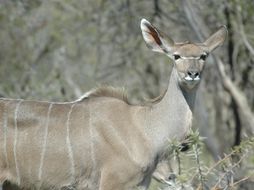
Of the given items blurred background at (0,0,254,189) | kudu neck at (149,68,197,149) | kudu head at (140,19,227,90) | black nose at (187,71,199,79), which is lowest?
blurred background at (0,0,254,189)

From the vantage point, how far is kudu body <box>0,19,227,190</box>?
533 cm

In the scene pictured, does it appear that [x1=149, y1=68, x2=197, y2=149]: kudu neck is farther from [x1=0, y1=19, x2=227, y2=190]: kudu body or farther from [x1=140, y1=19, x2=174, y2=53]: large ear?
[x1=140, y1=19, x2=174, y2=53]: large ear

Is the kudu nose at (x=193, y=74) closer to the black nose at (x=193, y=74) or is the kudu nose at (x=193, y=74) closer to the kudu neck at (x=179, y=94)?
the black nose at (x=193, y=74)

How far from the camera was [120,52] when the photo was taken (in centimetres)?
942

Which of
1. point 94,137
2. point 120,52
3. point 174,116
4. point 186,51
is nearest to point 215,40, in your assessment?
point 186,51

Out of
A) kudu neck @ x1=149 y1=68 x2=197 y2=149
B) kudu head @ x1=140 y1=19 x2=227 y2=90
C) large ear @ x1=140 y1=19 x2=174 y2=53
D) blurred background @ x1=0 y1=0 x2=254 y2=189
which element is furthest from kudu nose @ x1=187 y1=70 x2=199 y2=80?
blurred background @ x1=0 y1=0 x2=254 y2=189

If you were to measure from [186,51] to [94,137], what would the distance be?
80cm

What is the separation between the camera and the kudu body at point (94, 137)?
5.33 meters

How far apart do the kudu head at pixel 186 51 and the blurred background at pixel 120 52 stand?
86.2 inches

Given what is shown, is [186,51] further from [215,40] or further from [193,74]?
[215,40]

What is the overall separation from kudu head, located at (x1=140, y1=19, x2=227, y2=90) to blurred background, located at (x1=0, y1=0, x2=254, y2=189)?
7.19 ft

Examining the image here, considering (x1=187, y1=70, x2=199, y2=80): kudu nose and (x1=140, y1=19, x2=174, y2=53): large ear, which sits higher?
(x1=140, y1=19, x2=174, y2=53): large ear

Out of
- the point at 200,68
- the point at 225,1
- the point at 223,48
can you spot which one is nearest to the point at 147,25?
the point at 200,68

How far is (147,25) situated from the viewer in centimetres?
568
